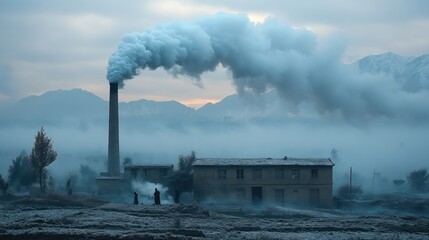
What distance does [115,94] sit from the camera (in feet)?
221

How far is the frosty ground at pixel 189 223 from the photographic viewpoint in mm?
34312

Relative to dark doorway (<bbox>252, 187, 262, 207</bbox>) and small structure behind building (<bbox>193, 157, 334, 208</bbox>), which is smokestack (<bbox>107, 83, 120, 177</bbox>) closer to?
small structure behind building (<bbox>193, 157, 334, 208</bbox>)

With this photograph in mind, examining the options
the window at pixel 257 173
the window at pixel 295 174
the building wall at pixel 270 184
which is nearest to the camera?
the building wall at pixel 270 184

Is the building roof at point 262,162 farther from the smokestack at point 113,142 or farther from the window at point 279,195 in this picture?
the smokestack at point 113,142

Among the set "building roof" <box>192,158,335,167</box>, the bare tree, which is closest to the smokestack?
the bare tree

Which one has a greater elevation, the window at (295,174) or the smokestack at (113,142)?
the smokestack at (113,142)

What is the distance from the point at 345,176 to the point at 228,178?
4780cm

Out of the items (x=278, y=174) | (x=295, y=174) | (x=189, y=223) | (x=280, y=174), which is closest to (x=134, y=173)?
(x=278, y=174)

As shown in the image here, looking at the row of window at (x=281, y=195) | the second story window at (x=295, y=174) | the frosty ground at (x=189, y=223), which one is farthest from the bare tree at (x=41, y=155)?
the second story window at (x=295, y=174)

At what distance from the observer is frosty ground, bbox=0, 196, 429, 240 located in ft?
113

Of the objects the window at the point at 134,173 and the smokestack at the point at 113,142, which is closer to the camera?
the window at the point at 134,173

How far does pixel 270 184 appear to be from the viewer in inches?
2228

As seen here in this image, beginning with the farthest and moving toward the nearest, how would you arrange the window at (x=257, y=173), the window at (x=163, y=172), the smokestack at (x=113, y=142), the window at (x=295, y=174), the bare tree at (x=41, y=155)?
1. the bare tree at (x=41, y=155)
2. the smokestack at (x=113, y=142)
3. the window at (x=163, y=172)
4. the window at (x=257, y=173)
5. the window at (x=295, y=174)

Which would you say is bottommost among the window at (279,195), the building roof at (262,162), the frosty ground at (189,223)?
the frosty ground at (189,223)
